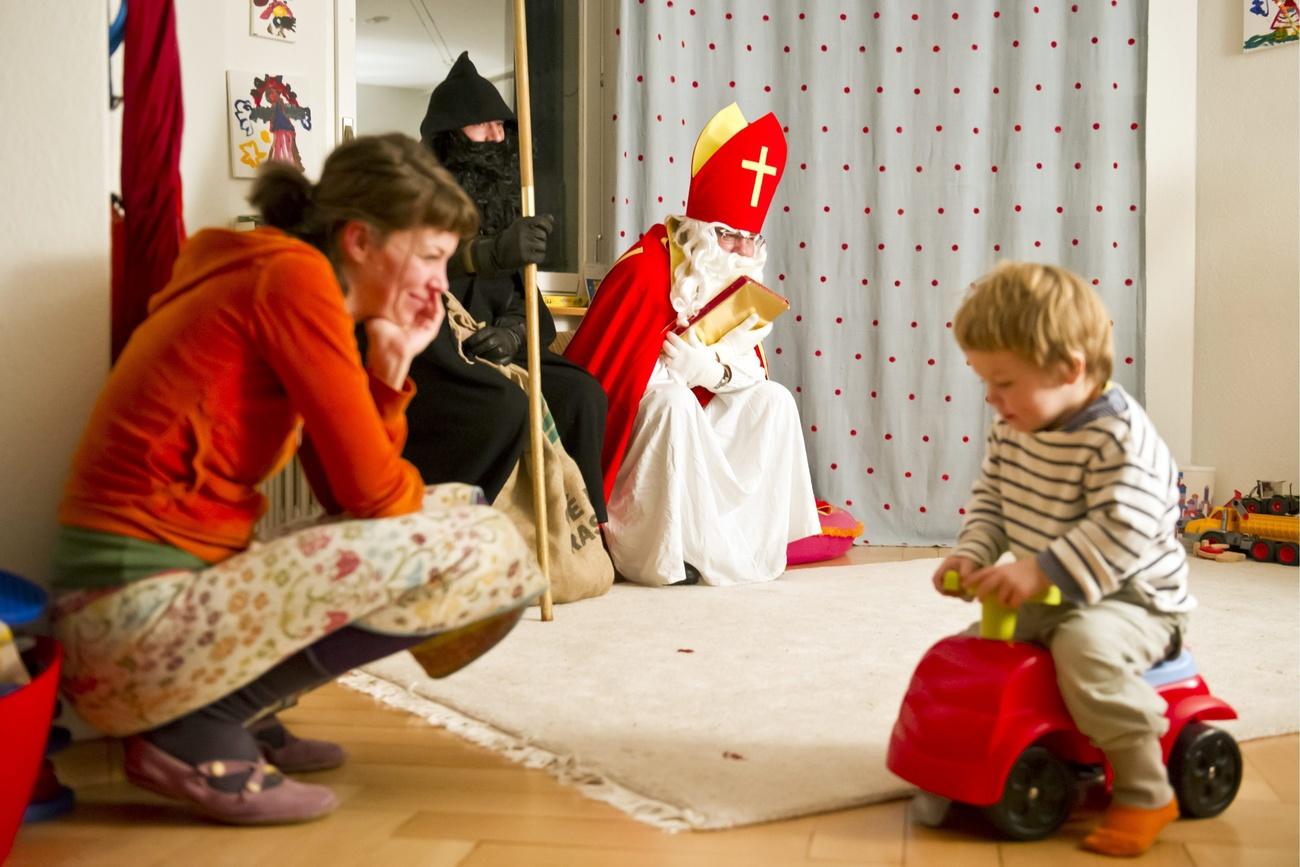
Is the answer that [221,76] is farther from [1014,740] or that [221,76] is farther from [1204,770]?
[1204,770]

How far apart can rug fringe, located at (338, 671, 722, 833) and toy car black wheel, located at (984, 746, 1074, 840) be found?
311mm

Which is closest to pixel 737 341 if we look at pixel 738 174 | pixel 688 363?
pixel 688 363

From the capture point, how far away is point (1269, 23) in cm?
390

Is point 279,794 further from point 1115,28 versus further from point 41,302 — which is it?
point 1115,28

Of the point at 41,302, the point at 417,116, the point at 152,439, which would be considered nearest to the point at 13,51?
the point at 41,302

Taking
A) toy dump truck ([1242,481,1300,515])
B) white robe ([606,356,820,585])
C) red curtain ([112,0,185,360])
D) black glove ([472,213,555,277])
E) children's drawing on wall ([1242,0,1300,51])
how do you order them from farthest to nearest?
children's drawing on wall ([1242,0,1300,51])
toy dump truck ([1242,481,1300,515])
white robe ([606,356,820,585])
black glove ([472,213,555,277])
red curtain ([112,0,185,360])

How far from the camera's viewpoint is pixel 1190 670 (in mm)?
1529

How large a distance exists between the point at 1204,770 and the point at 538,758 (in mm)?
807

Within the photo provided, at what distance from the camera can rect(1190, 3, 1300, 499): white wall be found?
12.8 ft

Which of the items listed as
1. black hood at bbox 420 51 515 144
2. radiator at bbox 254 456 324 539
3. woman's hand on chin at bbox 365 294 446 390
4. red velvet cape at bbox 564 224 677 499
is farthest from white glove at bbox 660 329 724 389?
woman's hand on chin at bbox 365 294 446 390

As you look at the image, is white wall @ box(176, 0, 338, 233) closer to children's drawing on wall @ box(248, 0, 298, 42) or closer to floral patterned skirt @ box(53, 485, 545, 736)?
children's drawing on wall @ box(248, 0, 298, 42)

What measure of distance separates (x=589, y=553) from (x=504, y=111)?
1.04 metres

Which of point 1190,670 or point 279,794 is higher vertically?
point 1190,670

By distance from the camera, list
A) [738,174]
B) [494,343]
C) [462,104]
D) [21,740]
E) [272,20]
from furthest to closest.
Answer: [738,174], [462,104], [494,343], [272,20], [21,740]
